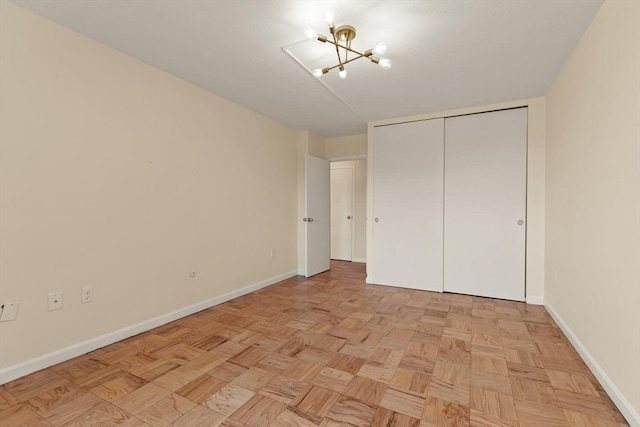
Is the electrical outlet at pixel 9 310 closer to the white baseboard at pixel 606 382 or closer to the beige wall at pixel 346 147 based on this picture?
the white baseboard at pixel 606 382

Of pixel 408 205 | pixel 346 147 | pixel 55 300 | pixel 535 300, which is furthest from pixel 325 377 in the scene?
pixel 346 147

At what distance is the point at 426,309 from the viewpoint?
309 cm

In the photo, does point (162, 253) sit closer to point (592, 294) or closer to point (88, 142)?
point (88, 142)

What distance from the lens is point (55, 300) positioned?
197 cm

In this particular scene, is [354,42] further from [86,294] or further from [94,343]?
[94,343]

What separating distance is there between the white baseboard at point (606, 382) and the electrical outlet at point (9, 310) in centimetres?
338

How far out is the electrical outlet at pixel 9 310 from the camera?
1.74m

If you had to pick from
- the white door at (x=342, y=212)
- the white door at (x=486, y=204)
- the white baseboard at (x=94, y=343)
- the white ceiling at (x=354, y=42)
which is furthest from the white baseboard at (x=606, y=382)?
the white door at (x=342, y=212)

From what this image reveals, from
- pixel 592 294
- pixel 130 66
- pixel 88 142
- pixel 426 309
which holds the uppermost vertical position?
pixel 130 66

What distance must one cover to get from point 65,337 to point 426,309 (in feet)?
10.1

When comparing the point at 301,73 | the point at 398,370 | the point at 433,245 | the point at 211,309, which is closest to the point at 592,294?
the point at 398,370

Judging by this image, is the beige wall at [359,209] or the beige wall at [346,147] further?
the beige wall at [359,209]

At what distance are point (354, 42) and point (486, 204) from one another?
245cm

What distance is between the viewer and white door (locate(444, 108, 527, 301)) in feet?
10.9
